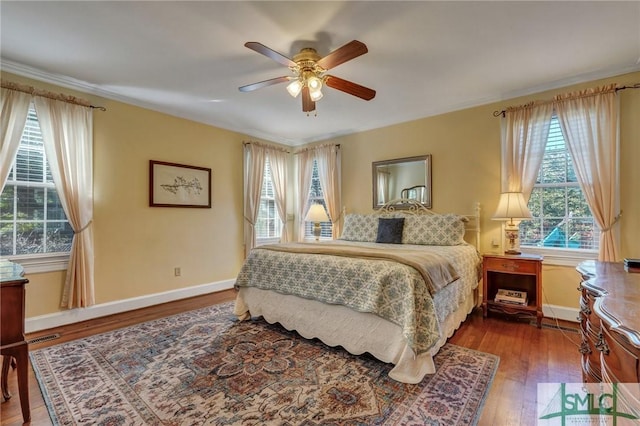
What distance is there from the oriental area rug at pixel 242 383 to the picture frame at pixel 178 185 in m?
1.85

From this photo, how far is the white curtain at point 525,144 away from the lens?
3.24m

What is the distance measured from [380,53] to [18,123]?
359 cm

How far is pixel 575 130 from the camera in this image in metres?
3.03

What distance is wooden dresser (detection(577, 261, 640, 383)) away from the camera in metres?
0.84

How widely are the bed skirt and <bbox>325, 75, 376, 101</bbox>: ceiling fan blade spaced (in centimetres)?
193

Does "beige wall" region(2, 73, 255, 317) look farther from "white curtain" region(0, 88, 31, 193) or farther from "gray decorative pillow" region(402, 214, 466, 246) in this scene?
"gray decorative pillow" region(402, 214, 466, 246)

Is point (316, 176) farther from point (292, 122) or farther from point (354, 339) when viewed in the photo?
point (354, 339)

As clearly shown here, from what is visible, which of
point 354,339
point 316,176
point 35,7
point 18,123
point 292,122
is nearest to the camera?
point 35,7

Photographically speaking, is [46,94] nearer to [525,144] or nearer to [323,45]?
[323,45]

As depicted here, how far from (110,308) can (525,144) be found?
526 cm

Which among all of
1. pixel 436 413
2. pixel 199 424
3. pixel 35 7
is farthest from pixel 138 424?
pixel 35 7

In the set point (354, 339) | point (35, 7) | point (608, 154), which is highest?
point (35, 7)

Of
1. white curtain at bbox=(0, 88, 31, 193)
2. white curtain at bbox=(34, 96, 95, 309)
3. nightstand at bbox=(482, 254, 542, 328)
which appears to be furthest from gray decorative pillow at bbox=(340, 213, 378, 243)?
white curtain at bbox=(0, 88, 31, 193)

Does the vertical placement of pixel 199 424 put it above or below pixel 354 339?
below
